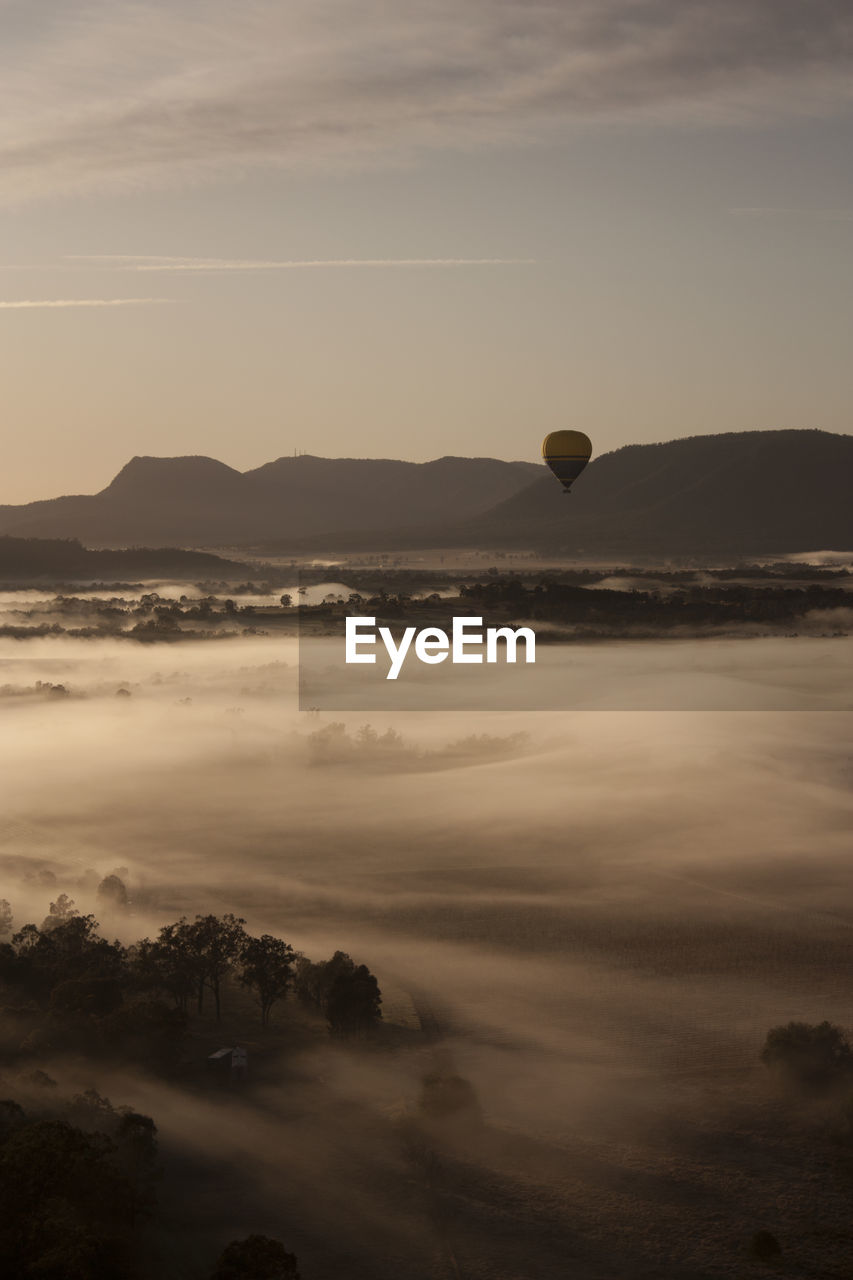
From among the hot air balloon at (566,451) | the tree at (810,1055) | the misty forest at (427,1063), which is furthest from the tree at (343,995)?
the hot air balloon at (566,451)

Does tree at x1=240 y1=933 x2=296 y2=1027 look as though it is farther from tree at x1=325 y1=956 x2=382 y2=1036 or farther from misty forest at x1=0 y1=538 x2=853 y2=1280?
tree at x1=325 y1=956 x2=382 y2=1036

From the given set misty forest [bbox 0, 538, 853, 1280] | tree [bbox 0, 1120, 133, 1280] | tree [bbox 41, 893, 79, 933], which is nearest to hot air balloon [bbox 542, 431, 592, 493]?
misty forest [bbox 0, 538, 853, 1280]

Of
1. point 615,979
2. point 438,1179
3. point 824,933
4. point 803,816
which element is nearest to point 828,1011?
point 615,979

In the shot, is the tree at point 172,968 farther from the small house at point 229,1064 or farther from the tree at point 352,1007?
the tree at point 352,1007

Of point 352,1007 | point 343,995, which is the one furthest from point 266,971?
point 352,1007

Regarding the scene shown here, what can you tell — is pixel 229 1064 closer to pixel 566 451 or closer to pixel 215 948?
pixel 215 948

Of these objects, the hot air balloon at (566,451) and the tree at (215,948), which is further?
the hot air balloon at (566,451)
